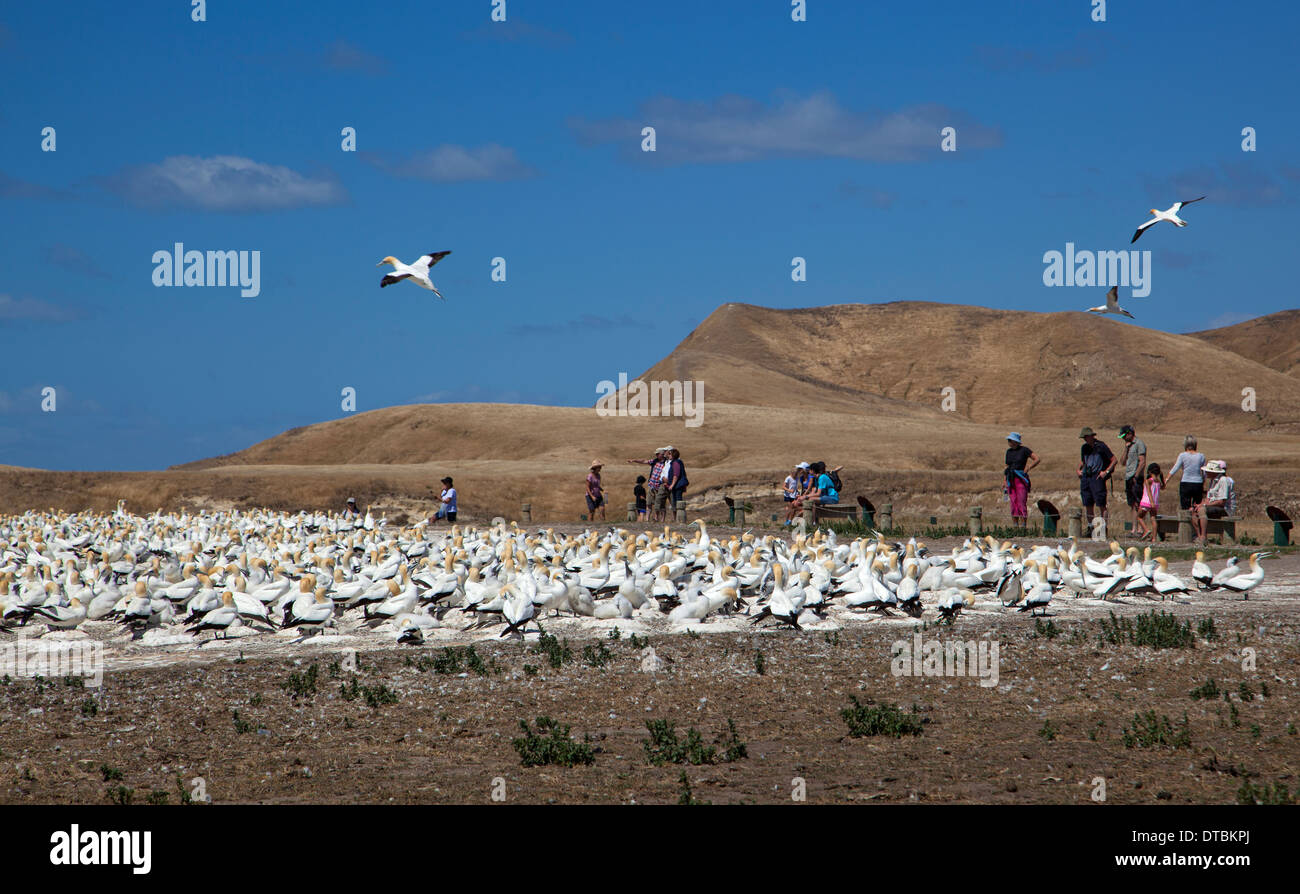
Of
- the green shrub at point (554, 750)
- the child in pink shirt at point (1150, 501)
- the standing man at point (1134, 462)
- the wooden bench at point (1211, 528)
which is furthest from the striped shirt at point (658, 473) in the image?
the green shrub at point (554, 750)

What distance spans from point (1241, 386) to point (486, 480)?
8796 cm

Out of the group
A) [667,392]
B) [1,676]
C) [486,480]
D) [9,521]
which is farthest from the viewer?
[667,392]

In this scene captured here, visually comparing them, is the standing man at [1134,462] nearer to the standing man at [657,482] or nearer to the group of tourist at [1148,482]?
the group of tourist at [1148,482]

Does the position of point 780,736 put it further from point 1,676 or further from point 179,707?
point 1,676

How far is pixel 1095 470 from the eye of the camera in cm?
2184

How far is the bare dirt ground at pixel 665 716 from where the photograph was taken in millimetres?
7750

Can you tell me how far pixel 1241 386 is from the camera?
370ft

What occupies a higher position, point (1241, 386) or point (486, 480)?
point (1241, 386)

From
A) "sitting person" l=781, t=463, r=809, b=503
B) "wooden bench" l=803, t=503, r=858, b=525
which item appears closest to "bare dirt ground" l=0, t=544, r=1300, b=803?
"wooden bench" l=803, t=503, r=858, b=525

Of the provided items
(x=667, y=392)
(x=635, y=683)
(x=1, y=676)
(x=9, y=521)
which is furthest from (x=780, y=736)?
(x=667, y=392)

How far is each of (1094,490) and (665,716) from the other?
14449 mm

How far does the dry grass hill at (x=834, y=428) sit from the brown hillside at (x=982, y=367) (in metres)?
0.28

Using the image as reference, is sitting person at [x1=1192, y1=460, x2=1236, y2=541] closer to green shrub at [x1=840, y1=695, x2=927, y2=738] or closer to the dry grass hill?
green shrub at [x1=840, y1=695, x2=927, y2=738]
